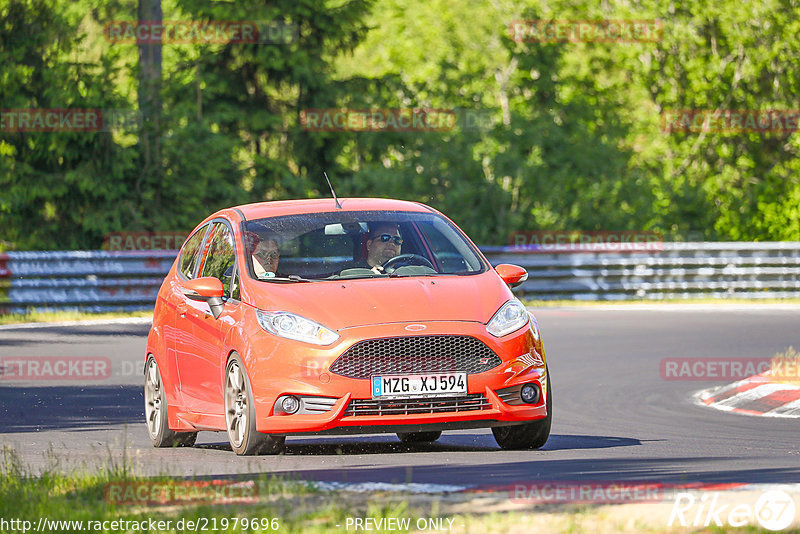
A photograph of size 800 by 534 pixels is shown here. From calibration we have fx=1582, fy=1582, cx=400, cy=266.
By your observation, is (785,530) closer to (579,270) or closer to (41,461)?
(41,461)

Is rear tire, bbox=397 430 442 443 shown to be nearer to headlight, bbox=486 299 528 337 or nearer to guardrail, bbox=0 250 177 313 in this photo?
headlight, bbox=486 299 528 337

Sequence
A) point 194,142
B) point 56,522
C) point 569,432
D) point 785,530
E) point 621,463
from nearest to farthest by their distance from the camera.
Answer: point 785,530
point 56,522
point 621,463
point 569,432
point 194,142

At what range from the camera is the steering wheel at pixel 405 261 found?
35.5 ft

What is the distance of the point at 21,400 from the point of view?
14.5 metres

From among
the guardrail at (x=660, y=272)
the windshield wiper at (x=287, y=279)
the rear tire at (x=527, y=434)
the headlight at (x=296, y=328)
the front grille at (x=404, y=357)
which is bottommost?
the guardrail at (x=660, y=272)

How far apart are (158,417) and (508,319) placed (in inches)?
117

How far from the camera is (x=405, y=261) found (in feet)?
35.6

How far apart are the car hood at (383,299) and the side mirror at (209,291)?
27cm

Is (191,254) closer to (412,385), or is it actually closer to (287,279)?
(287,279)

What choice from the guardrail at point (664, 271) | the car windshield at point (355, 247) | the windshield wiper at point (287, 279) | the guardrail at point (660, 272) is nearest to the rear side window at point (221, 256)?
the car windshield at point (355, 247)

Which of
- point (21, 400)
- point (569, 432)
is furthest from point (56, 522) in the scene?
point (21, 400)

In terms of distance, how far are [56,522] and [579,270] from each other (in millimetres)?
23074

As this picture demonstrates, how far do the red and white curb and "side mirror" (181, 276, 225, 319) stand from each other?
17.7 feet

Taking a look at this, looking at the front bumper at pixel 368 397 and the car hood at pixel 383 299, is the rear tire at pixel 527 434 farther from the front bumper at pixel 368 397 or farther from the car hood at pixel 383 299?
the car hood at pixel 383 299
